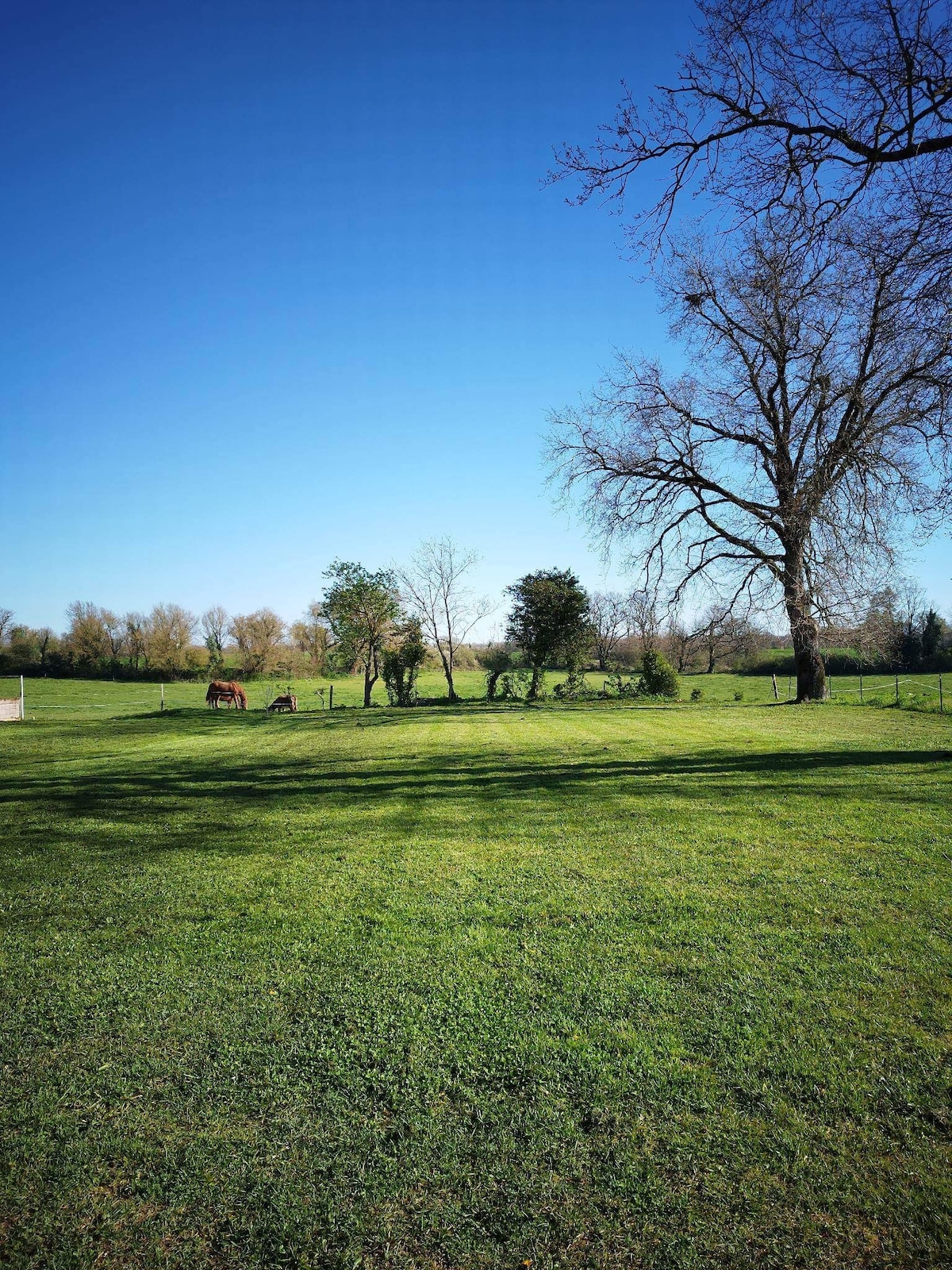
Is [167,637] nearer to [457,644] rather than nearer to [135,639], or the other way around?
[135,639]

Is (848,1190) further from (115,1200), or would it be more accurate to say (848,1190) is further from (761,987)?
(115,1200)

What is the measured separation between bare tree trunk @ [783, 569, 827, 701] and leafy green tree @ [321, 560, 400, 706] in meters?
15.8

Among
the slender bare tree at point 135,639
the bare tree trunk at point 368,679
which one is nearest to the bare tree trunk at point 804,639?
the bare tree trunk at point 368,679

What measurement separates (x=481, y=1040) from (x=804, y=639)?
1717cm

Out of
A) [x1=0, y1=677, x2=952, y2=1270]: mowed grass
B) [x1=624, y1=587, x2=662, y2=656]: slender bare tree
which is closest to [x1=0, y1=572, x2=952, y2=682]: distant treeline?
[x1=624, y1=587, x2=662, y2=656]: slender bare tree

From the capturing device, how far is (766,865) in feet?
16.8

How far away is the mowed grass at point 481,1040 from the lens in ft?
6.60

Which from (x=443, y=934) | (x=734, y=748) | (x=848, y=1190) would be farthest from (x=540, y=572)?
(x=848, y=1190)

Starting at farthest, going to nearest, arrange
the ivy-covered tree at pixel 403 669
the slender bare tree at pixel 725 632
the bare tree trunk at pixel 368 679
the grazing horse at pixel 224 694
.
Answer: the grazing horse at pixel 224 694, the bare tree trunk at pixel 368 679, the ivy-covered tree at pixel 403 669, the slender bare tree at pixel 725 632

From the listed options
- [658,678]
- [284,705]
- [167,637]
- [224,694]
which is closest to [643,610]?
[658,678]

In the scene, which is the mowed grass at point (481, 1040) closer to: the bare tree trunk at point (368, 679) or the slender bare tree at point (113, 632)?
the bare tree trunk at point (368, 679)

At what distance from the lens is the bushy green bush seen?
971 inches

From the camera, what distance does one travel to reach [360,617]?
2719cm

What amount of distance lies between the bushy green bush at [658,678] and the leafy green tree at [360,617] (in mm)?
10691
